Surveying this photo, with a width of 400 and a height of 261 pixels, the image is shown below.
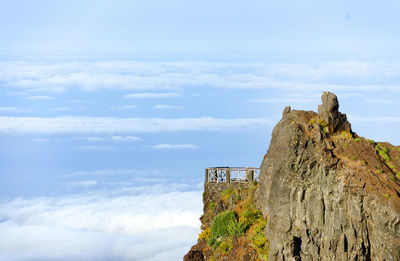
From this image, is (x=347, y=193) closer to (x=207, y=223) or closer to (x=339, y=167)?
(x=339, y=167)

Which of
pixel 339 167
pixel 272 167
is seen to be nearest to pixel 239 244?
pixel 272 167

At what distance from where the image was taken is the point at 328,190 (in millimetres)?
57625

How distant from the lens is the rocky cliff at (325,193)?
5578 cm

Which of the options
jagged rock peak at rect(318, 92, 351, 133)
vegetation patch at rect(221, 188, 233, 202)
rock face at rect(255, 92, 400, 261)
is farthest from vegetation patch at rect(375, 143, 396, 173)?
vegetation patch at rect(221, 188, 233, 202)

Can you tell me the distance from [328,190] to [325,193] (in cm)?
34

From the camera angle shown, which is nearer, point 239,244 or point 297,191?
point 297,191

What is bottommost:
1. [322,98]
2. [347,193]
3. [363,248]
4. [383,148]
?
[363,248]

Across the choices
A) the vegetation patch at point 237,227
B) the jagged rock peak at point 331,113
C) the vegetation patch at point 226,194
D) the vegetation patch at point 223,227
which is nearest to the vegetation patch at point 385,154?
the jagged rock peak at point 331,113

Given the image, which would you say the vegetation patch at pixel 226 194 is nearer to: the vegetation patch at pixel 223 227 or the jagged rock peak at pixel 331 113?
the vegetation patch at pixel 223 227

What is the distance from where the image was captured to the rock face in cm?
5572

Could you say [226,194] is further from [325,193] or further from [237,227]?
[325,193]

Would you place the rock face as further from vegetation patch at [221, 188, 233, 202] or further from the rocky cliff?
vegetation patch at [221, 188, 233, 202]

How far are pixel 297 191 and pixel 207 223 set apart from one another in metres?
14.4

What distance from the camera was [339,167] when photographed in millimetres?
58188
